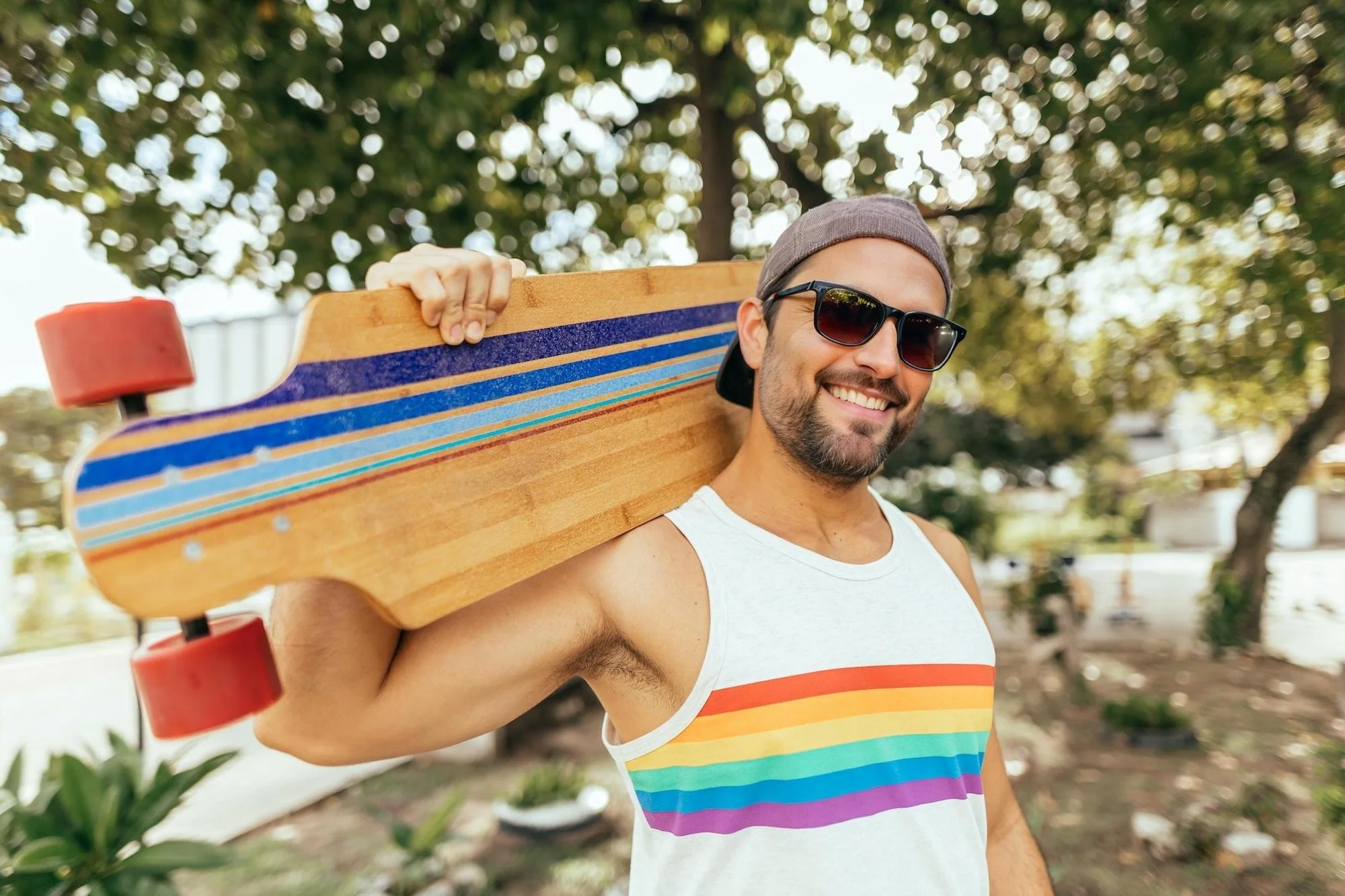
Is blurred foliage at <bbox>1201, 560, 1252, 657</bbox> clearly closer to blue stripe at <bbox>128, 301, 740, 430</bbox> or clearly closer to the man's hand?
blue stripe at <bbox>128, 301, 740, 430</bbox>

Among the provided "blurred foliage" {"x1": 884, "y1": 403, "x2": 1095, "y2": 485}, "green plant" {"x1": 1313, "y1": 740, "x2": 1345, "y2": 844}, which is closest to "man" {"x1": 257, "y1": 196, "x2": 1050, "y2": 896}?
"green plant" {"x1": 1313, "y1": 740, "x2": 1345, "y2": 844}

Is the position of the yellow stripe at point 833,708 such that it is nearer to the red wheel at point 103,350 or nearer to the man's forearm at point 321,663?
the man's forearm at point 321,663

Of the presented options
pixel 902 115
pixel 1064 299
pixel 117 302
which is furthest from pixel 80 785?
pixel 1064 299

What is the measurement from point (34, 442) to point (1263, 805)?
1324 cm

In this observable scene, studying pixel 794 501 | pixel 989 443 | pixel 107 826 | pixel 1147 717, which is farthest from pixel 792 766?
pixel 989 443

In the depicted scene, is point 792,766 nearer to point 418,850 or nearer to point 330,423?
point 330,423

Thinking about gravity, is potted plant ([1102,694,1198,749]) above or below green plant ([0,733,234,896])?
below

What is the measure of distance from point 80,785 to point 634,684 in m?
2.86

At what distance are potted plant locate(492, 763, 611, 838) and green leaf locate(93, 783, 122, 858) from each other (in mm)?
2511

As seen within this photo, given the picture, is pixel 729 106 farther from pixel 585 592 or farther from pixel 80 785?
pixel 80 785

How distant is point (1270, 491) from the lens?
9258mm

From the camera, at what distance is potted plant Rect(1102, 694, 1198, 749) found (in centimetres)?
654

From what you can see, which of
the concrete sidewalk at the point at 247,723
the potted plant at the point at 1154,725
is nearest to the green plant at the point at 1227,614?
the concrete sidewalk at the point at 247,723

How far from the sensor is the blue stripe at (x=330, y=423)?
0.82 m
